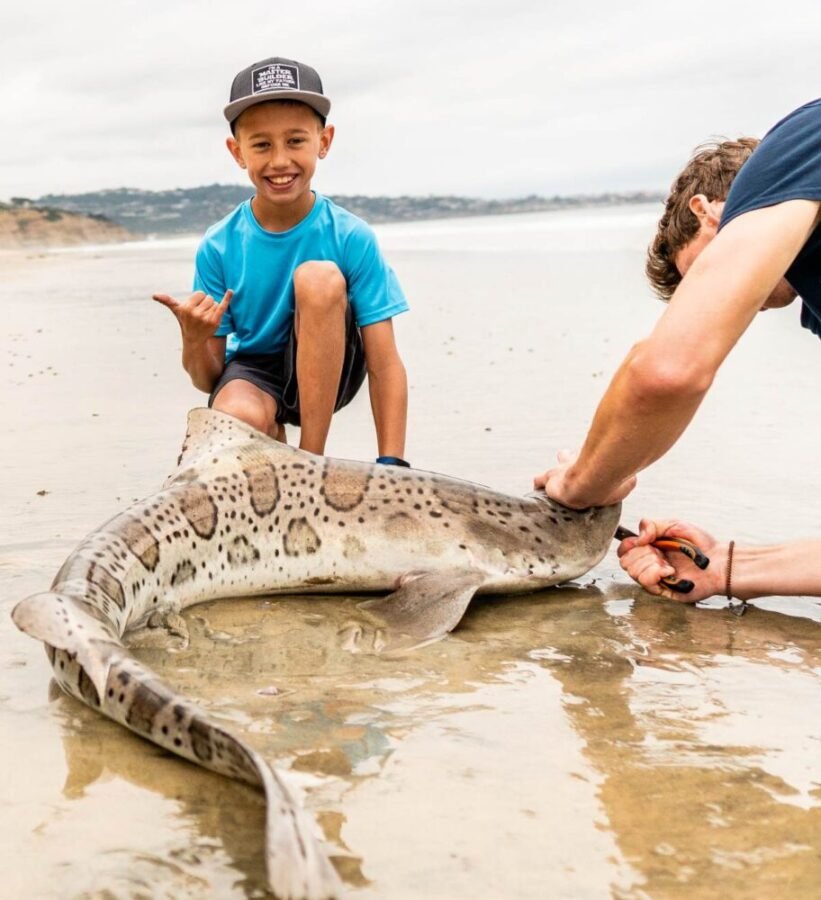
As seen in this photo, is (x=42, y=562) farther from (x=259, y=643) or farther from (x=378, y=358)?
(x=378, y=358)

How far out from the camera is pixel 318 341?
508 cm

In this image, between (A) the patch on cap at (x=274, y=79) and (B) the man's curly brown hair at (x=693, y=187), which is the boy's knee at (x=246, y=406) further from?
(B) the man's curly brown hair at (x=693, y=187)

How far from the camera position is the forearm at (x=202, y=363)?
5.15 metres

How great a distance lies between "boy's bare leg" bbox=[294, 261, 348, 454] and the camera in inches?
199

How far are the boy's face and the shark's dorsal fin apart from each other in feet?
4.70

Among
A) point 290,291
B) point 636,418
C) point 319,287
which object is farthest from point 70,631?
point 290,291

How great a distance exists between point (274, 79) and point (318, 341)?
3.96 feet

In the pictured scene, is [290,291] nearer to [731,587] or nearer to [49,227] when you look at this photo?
[731,587]

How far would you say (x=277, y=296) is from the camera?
18.1ft

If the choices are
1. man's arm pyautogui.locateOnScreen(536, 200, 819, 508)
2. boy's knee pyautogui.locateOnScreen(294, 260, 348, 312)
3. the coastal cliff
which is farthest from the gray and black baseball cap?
the coastal cliff

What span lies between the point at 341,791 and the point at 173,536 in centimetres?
158

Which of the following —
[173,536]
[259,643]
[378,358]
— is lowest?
[259,643]

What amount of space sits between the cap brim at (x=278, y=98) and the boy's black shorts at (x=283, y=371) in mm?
951

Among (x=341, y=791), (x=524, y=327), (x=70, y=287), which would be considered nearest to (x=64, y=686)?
(x=341, y=791)
